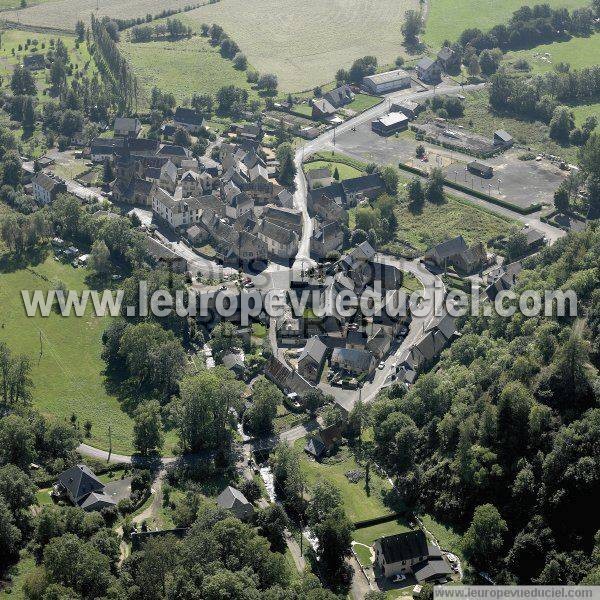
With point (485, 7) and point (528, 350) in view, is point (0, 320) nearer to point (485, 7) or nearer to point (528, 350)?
point (528, 350)

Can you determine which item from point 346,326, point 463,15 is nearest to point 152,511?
point 346,326

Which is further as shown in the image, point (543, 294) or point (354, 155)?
point (354, 155)

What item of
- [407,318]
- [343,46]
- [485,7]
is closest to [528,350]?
[407,318]

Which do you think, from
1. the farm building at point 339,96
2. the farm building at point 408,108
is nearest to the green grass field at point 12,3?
the farm building at point 339,96

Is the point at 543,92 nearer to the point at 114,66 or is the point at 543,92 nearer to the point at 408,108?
the point at 408,108

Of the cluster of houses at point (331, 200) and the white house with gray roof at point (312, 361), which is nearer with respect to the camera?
the white house with gray roof at point (312, 361)

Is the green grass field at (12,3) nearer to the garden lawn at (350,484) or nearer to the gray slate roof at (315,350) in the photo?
the gray slate roof at (315,350)
